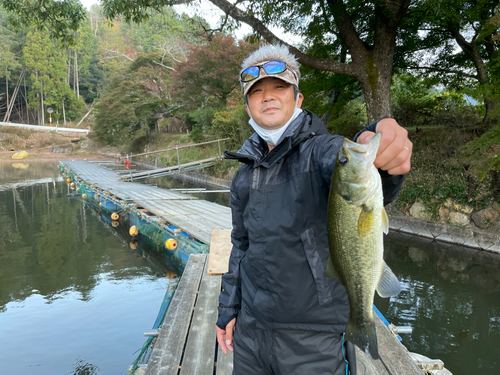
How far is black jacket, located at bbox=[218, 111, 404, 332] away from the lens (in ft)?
4.47

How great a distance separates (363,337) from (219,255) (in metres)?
3.54

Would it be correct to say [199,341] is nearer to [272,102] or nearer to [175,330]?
[175,330]

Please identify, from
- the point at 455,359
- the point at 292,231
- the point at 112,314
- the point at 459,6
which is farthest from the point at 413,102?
the point at 292,231

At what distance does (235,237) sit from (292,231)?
478 mm

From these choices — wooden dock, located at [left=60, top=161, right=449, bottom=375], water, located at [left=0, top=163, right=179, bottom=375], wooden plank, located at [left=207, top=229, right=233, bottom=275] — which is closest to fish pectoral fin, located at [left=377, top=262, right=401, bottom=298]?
wooden dock, located at [left=60, top=161, right=449, bottom=375]

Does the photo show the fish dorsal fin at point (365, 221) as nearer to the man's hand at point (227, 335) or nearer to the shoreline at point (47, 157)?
the man's hand at point (227, 335)

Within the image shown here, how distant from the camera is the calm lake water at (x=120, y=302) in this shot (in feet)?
14.8

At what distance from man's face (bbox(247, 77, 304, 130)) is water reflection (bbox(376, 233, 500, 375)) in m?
4.30

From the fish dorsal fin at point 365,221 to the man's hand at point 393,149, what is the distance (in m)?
0.17

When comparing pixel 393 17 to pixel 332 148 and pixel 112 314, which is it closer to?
pixel 332 148

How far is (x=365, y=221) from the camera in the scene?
121cm

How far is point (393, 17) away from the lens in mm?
7281

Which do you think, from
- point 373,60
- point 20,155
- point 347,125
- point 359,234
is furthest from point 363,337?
point 20,155

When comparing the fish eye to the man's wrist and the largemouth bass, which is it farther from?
the man's wrist
